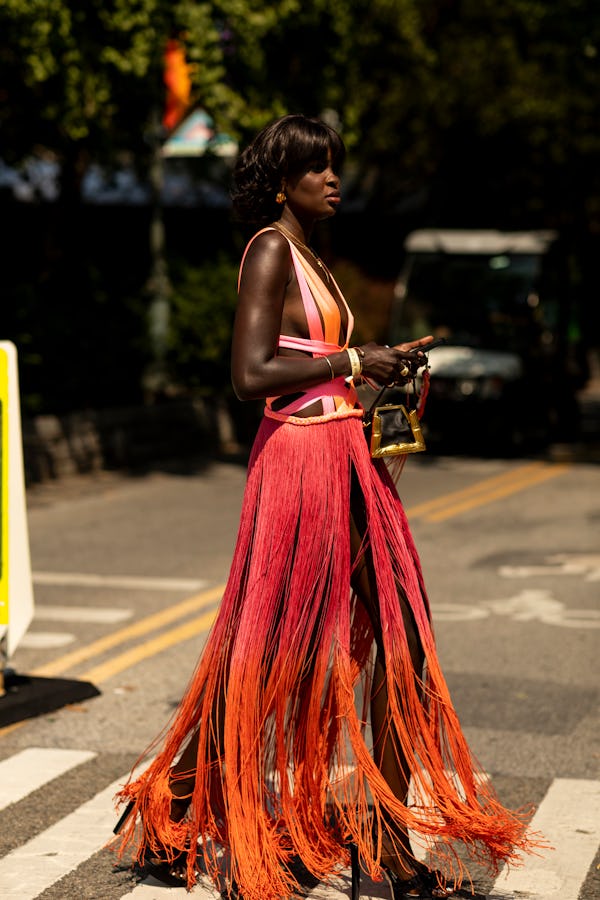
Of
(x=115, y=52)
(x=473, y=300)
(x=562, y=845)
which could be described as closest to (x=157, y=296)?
(x=115, y=52)

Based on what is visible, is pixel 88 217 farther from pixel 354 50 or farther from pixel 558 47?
pixel 354 50

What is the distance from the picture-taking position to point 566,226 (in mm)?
29797

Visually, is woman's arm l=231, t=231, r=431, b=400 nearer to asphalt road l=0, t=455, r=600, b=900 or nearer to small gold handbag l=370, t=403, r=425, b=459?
small gold handbag l=370, t=403, r=425, b=459

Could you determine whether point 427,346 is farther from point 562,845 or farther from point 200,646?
point 200,646

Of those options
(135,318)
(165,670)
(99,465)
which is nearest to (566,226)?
(135,318)

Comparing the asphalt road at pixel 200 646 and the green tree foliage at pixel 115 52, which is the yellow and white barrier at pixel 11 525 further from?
the green tree foliage at pixel 115 52

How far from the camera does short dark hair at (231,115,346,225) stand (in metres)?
3.95

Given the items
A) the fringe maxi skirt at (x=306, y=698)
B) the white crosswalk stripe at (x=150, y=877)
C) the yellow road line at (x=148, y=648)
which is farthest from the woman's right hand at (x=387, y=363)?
the yellow road line at (x=148, y=648)

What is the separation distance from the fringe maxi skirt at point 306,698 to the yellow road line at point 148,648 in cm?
277

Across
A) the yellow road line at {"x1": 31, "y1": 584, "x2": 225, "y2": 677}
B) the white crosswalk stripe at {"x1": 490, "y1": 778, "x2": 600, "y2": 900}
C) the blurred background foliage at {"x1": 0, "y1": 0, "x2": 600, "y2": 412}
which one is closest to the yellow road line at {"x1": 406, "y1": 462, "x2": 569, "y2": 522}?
the yellow road line at {"x1": 31, "y1": 584, "x2": 225, "y2": 677}

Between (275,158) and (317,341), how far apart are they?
1.59ft

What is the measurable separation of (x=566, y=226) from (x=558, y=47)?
3630 mm

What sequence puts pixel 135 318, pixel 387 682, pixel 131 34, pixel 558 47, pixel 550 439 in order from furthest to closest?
pixel 558 47
pixel 550 439
pixel 135 318
pixel 131 34
pixel 387 682

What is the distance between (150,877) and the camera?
4148 mm
